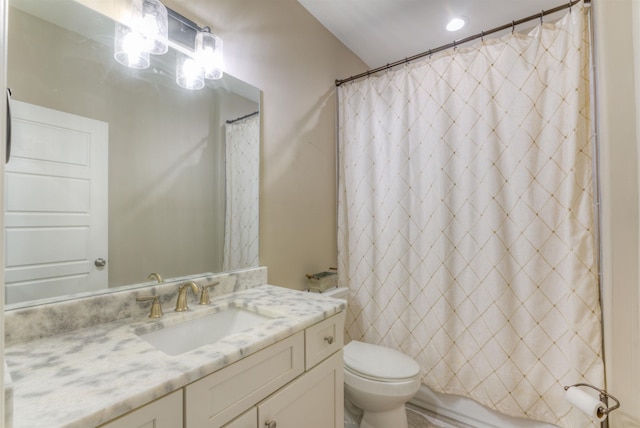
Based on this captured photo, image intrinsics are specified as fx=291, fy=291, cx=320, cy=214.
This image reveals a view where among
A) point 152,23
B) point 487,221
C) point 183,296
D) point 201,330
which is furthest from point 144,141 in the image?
point 487,221

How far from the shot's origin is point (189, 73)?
4.30ft

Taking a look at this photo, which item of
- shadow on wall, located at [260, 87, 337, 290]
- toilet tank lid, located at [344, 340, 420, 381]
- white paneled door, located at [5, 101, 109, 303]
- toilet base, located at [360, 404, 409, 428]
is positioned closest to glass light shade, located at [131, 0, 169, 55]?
white paneled door, located at [5, 101, 109, 303]

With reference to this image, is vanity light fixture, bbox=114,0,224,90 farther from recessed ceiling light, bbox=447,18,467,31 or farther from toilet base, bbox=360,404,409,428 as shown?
toilet base, bbox=360,404,409,428

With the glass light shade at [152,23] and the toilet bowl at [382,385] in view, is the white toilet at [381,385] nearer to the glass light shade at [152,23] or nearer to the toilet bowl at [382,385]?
the toilet bowl at [382,385]

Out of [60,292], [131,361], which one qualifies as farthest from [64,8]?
[131,361]

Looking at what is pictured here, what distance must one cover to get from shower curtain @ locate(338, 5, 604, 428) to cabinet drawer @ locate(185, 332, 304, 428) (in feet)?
3.52

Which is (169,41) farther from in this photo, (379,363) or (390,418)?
(390,418)

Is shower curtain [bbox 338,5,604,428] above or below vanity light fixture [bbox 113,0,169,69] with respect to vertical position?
below

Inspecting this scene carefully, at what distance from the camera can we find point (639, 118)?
1183 millimetres

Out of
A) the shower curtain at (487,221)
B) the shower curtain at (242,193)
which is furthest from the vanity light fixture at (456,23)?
the shower curtain at (242,193)

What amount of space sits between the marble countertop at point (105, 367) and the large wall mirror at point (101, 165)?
0.70ft

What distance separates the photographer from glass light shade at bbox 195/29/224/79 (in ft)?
4.26

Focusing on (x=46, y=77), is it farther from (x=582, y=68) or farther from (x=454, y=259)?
(x=582, y=68)

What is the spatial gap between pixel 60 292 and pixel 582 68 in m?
2.32
